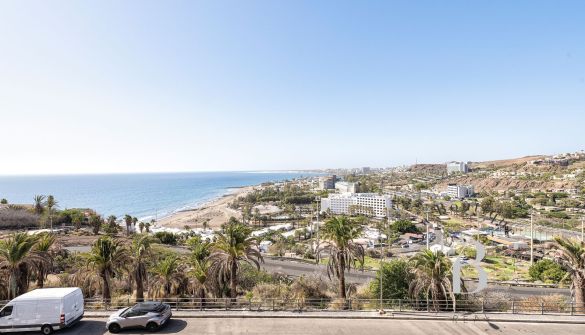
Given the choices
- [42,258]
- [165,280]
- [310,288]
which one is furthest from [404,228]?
[42,258]

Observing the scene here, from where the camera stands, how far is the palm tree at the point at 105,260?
69.1 feet

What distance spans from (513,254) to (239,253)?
7589 cm

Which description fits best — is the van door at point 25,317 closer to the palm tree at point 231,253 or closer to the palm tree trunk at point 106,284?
the palm tree trunk at point 106,284

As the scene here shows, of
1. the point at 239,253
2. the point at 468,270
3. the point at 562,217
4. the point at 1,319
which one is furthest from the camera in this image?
the point at 562,217

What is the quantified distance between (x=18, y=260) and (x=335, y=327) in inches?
812

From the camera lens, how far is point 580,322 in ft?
51.1

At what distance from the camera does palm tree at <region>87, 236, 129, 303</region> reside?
69.1ft

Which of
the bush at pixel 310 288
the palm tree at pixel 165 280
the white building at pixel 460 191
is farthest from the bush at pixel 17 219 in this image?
the white building at pixel 460 191

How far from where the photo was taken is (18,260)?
20000 mm

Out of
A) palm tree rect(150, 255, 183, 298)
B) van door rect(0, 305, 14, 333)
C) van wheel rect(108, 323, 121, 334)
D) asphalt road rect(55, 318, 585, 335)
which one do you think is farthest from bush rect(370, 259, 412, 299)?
van door rect(0, 305, 14, 333)

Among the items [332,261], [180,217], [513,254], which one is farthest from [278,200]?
[332,261]

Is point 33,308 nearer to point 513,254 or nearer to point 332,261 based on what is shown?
point 332,261

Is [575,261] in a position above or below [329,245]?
below

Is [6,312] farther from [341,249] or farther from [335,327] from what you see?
[341,249]
